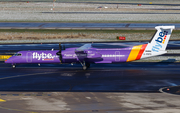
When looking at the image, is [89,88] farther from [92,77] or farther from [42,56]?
[42,56]

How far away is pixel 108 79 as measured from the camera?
31234mm

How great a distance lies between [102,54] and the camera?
36.5m

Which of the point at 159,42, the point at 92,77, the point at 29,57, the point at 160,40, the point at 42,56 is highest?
the point at 160,40

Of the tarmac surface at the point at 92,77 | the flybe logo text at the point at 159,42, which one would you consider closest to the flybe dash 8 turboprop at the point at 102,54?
the flybe logo text at the point at 159,42

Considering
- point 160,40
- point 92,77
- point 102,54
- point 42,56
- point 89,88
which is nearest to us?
point 89,88

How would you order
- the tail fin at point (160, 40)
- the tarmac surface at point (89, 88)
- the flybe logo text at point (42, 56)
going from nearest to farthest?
the tarmac surface at point (89, 88) < the tail fin at point (160, 40) < the flybe logo text at point (42, 56)

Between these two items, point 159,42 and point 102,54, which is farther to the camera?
point 102,54

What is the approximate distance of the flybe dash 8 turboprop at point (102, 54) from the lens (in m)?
35.8

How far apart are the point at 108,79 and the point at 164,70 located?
9638 millimetres

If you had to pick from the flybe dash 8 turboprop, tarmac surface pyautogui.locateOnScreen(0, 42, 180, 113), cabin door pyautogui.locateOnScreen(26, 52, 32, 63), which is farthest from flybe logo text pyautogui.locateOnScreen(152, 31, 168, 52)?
cabin door pyautogui.locateOnScreen(26, 52, 32, 63)

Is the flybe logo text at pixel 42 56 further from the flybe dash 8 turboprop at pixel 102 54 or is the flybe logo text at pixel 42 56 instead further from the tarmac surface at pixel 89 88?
the tarmac surface at pixel 89 88

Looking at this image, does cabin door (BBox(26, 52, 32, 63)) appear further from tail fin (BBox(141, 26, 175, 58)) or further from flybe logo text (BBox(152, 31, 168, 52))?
flybe logo text (BBox(152, 31, 168, 52))

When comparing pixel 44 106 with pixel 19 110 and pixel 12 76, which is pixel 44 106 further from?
pixel 12 76

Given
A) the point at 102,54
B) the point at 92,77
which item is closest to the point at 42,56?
the point at 102,54
